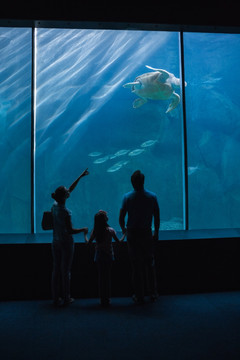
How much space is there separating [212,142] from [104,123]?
21.0 ft

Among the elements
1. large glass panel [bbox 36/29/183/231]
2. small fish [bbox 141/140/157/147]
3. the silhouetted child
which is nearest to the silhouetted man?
the silhouetted child

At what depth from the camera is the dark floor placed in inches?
83.5

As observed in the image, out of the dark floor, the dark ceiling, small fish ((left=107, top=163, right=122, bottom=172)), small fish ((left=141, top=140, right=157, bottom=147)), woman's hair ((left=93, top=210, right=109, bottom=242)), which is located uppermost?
small fish ((left=141, top=140, right=157, bottom=147))

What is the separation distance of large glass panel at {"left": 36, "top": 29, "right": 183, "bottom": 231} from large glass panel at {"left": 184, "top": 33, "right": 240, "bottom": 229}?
1.15 m

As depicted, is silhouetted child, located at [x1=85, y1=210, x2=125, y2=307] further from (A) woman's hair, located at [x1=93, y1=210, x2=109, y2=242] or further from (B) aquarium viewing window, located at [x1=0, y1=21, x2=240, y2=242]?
(B) aquarium viewing window, located at [x1=0, y1=21, x2=240, y2=242]

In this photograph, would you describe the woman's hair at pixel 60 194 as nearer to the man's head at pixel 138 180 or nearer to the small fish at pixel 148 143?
the man's head at pixel 138 180

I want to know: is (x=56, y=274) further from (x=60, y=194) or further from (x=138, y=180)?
(x=138, y=180)

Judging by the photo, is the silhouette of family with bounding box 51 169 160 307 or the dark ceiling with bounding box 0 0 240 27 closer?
the silhouette of family with bounding box 51 169 160 307

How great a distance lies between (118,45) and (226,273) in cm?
1392

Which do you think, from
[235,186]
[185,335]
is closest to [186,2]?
[185,335]

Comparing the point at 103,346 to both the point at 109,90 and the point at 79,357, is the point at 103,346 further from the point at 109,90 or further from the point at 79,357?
the point at 109,90

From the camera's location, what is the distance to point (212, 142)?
1988 cm

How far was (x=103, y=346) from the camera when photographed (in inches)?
87.7

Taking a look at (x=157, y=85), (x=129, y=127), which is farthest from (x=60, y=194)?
(x=129, y=127)
